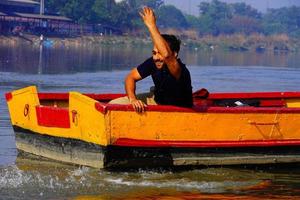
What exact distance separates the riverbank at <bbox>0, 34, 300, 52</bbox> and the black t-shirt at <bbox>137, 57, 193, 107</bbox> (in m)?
81.4

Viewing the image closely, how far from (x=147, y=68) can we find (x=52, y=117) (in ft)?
4.87

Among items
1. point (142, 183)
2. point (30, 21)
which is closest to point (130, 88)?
point (142, 183)

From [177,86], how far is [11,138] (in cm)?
447

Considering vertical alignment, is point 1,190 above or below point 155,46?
below

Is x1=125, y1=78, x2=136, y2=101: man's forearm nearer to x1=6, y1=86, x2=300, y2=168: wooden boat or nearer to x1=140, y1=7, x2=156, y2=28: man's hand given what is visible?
x1=6, y1=86, x2=300, y2=168: wooden boat

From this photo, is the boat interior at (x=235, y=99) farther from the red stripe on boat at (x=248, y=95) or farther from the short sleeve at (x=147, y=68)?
the short sleeve at (x=147, y=68)

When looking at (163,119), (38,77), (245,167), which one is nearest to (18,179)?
(163,119)

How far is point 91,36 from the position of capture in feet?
367

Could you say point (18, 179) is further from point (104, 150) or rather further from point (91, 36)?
point (91, 36)

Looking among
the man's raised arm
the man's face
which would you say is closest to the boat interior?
the man's face

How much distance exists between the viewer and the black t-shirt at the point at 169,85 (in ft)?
31.6

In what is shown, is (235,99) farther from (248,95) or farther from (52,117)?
(52,117)

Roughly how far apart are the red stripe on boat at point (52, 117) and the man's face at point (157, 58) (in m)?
1.37

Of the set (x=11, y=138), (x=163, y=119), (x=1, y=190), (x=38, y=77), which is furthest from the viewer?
(x=38, y=77)
